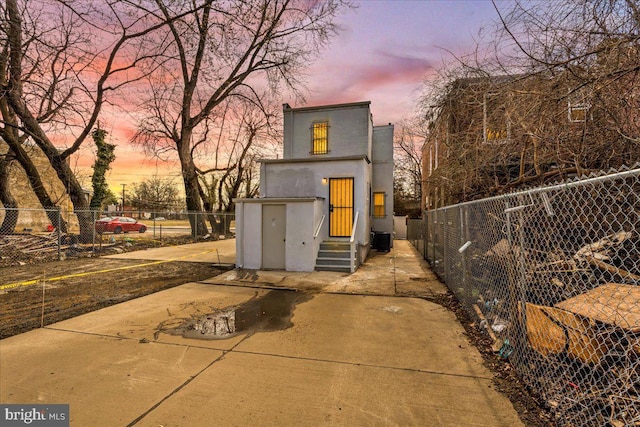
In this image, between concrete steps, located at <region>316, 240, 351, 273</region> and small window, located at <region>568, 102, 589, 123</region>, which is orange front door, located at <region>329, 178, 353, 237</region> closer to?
concrete steps, located at <region>316, 240, 351, 273</region>

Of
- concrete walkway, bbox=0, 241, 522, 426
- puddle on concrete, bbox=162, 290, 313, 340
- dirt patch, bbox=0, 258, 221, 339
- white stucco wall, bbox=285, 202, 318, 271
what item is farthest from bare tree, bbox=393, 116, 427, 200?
concrete walkway, bbox=0, 241, 522, 426

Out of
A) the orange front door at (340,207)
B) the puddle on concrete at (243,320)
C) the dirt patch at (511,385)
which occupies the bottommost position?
the puddle on concrete at (243,320)

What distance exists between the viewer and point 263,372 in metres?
3.10

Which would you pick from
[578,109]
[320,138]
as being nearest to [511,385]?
[578,109]

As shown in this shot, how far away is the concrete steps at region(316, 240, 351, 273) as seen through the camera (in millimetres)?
9008

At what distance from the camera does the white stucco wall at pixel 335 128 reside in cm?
1340

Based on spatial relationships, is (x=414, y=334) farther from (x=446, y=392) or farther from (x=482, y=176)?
(x=482, y=176)

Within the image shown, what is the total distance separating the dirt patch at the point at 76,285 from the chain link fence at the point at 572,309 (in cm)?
650

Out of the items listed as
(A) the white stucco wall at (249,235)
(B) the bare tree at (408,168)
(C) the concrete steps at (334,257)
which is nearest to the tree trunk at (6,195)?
(A) the white stucco wall at (249,235)

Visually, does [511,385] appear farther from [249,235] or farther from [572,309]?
[249,235]

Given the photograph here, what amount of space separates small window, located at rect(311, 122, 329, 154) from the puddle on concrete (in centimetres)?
934

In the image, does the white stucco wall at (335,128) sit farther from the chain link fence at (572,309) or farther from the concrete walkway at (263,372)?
the concrete walkway at (263,372)

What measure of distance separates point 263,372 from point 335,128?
12.2m

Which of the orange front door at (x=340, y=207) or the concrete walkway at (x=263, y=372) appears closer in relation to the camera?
the concrete walkway at (x=263, y=372)
